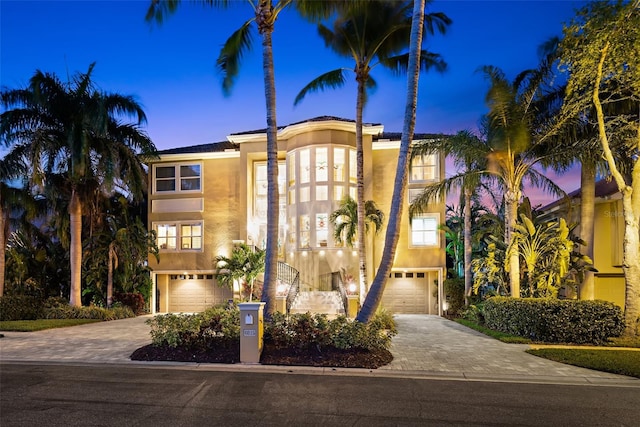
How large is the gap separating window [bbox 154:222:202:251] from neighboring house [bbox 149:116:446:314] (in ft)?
0.17

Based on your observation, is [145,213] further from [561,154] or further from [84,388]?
[561,154]

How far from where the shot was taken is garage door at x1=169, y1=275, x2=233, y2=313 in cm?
2325

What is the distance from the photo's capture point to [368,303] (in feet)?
34.3

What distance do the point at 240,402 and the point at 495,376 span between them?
5.05 m

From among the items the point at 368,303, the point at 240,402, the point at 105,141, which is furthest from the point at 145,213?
the point at 240,402

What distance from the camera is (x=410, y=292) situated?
21.8m

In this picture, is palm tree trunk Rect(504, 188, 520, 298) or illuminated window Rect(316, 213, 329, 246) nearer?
palm tree trunk Rect(504, 188, 520, 298)

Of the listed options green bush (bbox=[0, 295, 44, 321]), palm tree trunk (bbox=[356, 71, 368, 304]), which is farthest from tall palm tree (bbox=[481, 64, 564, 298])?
green bush (bbox=[0, 295, 44, 321])

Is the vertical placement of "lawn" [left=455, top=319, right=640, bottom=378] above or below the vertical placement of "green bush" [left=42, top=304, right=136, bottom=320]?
above

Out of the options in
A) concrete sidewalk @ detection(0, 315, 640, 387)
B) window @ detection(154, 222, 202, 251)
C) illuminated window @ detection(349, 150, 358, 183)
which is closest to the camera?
concrete sidewalk @ detection(0, 315, 640, 387)

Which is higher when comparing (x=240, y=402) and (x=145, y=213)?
(x=145, y=213)

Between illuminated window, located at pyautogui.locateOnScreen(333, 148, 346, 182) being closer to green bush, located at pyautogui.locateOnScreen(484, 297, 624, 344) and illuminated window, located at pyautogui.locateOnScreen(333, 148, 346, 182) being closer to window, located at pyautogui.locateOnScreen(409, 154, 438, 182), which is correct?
window, located at pyautogui.locateOnScreen(409, 154, 438, 182)

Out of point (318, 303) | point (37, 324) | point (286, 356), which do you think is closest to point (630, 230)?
point (286, 356)

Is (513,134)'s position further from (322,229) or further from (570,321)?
(322,229)
